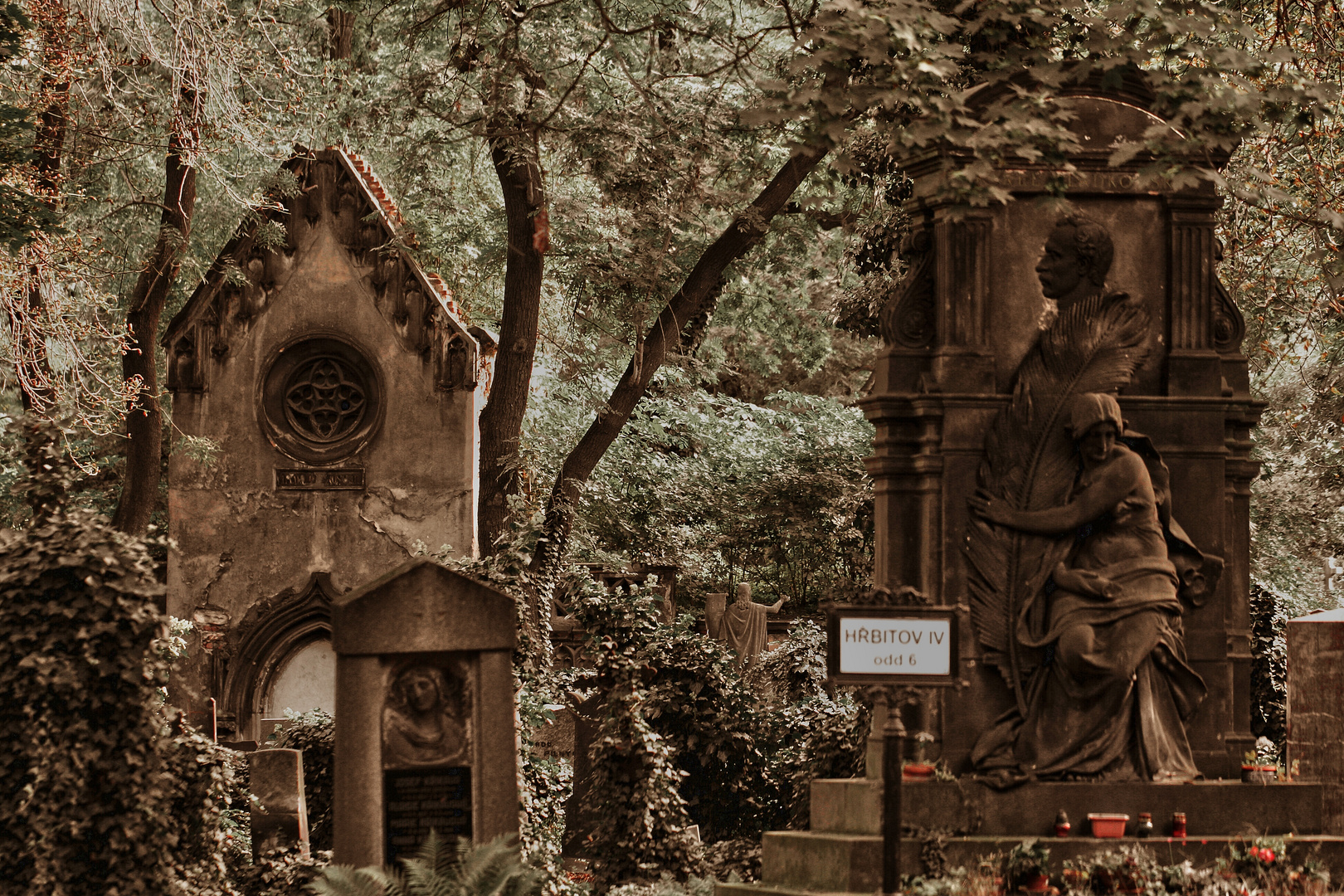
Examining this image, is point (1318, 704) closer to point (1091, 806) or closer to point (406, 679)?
point (1091, 806)

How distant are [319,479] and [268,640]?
2.29 m

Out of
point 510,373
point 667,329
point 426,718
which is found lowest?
point 426,718

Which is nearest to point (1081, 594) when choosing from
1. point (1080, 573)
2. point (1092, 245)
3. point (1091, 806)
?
point (1080, 573)

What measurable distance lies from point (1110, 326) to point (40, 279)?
9.91 m

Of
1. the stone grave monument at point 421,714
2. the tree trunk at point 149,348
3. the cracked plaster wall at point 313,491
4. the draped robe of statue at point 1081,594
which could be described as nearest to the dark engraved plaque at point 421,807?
the stone grave monument at point 421,714

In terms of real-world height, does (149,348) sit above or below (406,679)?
above

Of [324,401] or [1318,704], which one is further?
[324,401]

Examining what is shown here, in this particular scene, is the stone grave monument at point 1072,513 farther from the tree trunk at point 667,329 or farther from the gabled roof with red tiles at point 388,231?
the gabled roof with red tiles at point 388,231

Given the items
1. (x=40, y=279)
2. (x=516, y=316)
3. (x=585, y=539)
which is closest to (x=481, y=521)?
(x=516, y=316)

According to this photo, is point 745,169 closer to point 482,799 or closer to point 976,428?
point 976,428

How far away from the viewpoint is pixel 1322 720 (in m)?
10.5

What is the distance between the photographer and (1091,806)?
28.4ft

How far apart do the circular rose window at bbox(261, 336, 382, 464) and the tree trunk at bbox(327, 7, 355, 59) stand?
3.94 metres

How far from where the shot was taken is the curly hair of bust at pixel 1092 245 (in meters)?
9.42
